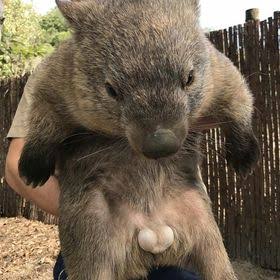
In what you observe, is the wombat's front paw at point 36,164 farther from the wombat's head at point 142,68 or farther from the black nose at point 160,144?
the black nose at point 160,144

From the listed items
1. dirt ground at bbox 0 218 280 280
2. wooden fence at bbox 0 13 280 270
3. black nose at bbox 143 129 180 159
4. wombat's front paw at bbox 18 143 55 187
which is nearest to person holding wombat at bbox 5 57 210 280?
wombat's front paw at bbox 18 143 55 187

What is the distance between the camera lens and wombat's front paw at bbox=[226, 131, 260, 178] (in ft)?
8.42

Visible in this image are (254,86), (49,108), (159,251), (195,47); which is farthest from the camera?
(254,86)

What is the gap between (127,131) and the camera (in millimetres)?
1878

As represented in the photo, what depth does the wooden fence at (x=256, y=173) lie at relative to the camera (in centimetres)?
517

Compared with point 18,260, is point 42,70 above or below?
above

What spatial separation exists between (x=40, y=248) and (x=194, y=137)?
4.34 meters

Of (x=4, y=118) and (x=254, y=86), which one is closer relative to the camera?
(x=254, y=86)

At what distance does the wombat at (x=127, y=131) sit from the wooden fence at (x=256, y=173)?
104 inches

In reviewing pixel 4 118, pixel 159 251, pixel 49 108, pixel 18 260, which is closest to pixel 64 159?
pixel 49 108

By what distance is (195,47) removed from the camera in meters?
2.06

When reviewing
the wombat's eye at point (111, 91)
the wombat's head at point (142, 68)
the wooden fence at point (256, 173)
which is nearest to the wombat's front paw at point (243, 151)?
the wombat's head at point (142, 68)

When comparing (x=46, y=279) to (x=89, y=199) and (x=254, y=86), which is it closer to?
(x=254, y=86)

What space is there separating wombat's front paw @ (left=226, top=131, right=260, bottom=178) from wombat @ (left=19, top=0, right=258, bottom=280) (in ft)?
0.11
